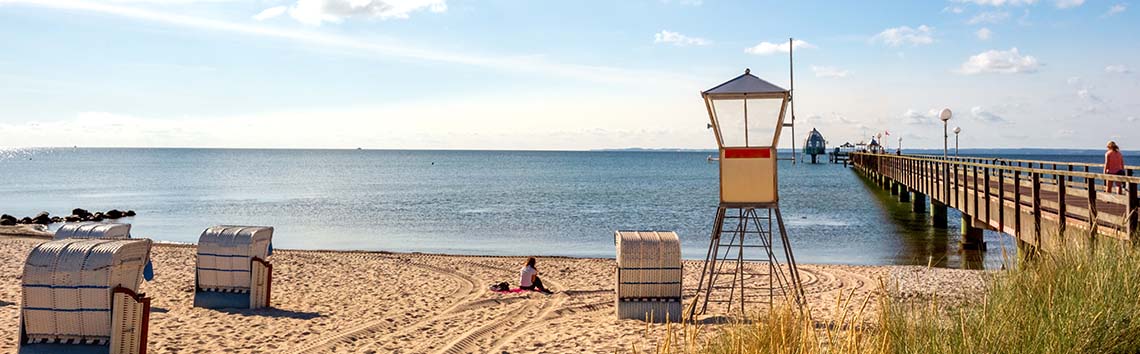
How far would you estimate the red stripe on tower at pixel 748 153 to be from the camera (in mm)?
9203

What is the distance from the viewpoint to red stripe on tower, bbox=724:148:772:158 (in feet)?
30.2

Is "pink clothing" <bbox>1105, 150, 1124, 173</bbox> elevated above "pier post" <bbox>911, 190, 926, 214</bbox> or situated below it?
above

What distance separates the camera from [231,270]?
35.1ft

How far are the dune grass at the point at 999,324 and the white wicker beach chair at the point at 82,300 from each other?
493cm

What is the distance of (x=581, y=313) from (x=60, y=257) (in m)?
5.79

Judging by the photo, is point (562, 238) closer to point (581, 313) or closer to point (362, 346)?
point (581, 313)

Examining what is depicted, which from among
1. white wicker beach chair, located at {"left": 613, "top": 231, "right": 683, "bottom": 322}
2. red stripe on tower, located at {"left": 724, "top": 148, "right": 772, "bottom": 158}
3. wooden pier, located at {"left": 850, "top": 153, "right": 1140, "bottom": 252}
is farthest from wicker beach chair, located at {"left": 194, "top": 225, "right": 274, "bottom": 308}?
wooden pier, located at {"left": 850, "top": 153, "right": 1140, "bottom": 252}

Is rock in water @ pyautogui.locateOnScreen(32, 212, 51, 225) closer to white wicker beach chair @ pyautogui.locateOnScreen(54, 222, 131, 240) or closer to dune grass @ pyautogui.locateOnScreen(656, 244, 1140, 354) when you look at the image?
white wicker beach chair @ pyautogui.locateOnScreen(54, 222, 131, 240)

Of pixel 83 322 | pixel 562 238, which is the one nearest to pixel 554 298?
pixel 83 322

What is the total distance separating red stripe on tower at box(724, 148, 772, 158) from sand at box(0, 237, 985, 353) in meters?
1.70

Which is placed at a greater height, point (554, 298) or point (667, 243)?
point (667, 243)

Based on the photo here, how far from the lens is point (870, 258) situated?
20.9 m

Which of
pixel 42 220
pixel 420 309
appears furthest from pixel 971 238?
pixel 42 220

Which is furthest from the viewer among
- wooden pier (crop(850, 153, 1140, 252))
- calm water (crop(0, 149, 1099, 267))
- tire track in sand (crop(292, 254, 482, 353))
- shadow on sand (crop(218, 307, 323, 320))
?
calm water (crop(0, 149, 1099, 267))
